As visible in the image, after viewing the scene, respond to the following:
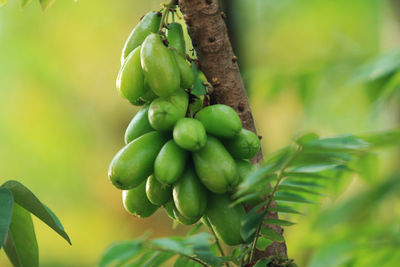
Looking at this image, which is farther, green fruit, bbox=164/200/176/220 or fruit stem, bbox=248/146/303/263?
green fruit, bbox=164/200/176/220

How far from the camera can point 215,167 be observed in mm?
945

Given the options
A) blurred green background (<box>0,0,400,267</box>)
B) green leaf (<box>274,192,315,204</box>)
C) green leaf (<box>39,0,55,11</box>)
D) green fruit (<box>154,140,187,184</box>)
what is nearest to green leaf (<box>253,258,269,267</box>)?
green leaf (<box>274,192,315,204</box>)

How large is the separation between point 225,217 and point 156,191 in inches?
6.0

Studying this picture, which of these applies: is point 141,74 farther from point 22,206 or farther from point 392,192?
point 392,192

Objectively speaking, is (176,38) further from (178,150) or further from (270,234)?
(270,234)

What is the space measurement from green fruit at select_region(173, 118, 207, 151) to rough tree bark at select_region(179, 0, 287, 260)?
0.57ft

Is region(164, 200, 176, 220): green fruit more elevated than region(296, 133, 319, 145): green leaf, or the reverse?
region(296, 133, 319, 145): green leaf

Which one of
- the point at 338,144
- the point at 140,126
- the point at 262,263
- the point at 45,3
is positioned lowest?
the point at 262,263

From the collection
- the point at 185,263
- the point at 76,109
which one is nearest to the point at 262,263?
the point at 185,263

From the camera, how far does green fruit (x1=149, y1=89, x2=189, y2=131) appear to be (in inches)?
38.3

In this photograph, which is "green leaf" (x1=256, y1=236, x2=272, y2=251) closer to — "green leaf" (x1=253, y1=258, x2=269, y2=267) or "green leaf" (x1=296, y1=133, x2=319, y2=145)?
"green leaf" (x1=253, y1=258, x2=269, y2=267)

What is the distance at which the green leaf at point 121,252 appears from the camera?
2.56 ft

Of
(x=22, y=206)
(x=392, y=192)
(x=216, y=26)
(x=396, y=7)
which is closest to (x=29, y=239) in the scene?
(x=22, y=206)

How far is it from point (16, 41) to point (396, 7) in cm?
763
